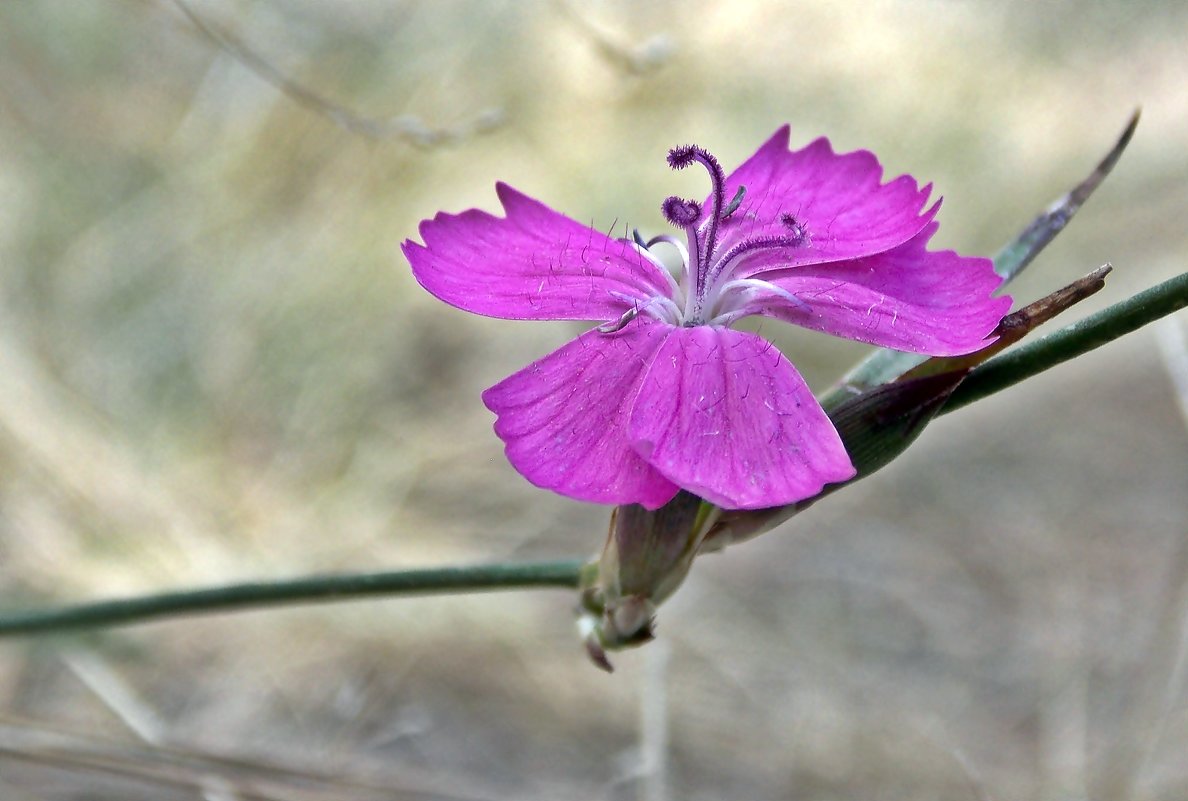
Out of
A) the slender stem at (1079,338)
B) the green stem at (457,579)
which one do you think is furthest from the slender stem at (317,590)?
the slender stem at (1079,338)

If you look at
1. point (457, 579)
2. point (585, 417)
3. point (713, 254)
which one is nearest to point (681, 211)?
point (713, 254)

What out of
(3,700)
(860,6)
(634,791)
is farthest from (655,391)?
(860,6)

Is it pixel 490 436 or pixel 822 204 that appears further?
pixel 490 436

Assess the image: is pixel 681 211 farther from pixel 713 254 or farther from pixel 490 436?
pixel 490 436

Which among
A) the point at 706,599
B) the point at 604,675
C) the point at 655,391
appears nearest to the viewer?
the point at 655,391

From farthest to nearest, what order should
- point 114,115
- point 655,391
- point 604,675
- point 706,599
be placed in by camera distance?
point 114,115 → point 706,599 → point 604,675 → point 655,391

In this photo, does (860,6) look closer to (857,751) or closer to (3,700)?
(857,751)
